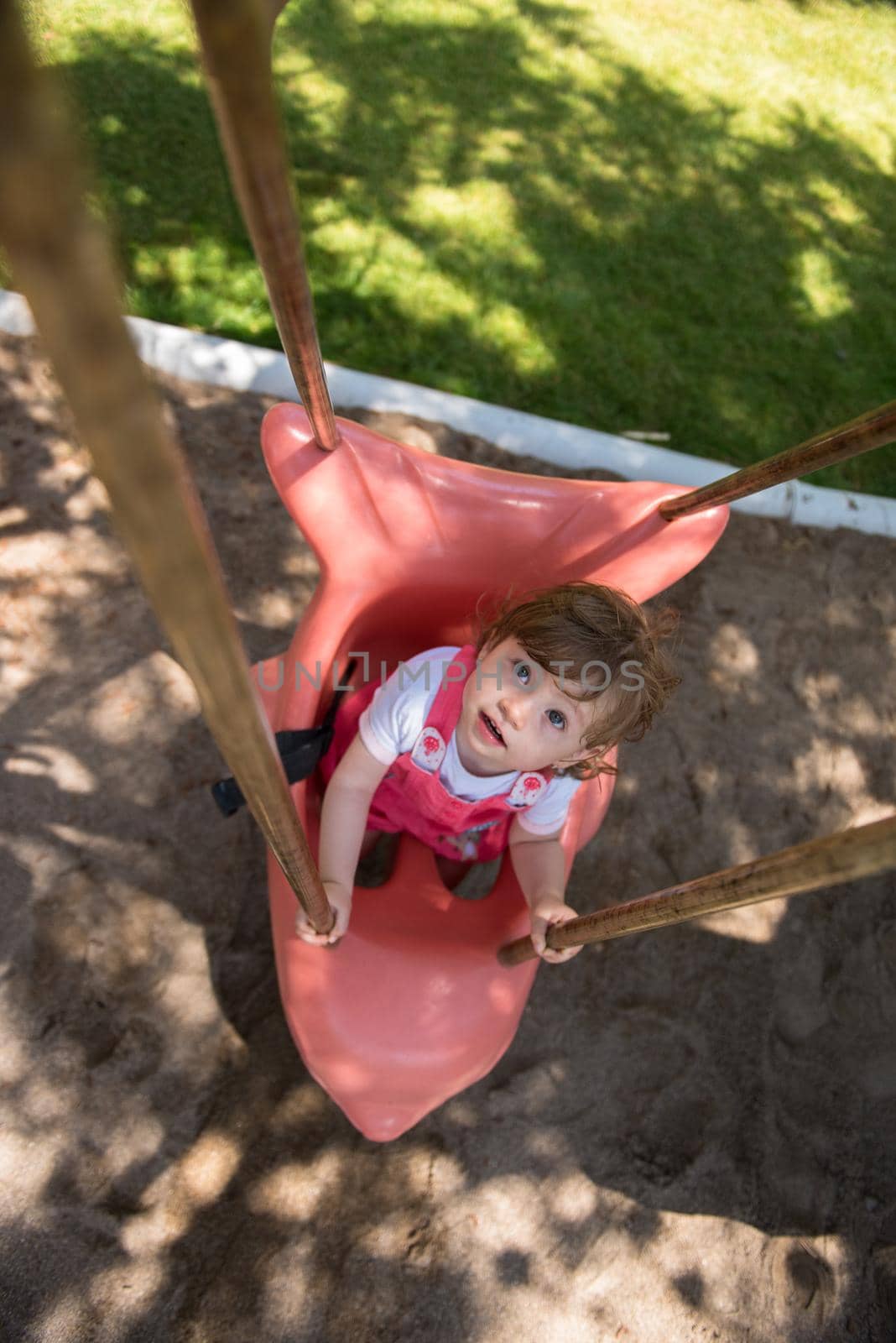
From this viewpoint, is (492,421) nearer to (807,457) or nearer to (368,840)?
(368,840)

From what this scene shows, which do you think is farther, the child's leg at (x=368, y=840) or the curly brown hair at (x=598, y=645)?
the child's leg at (x=368, y=840)

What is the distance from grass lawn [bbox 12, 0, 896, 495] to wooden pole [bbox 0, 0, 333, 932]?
196 centimetres

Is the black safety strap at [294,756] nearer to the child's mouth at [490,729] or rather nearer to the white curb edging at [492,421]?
the child's mouth at [490,729]

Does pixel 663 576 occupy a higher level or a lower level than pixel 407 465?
lower

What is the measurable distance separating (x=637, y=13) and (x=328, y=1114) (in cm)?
363

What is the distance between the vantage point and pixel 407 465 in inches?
53.2

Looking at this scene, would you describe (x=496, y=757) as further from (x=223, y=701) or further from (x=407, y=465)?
(x=223, y=701)

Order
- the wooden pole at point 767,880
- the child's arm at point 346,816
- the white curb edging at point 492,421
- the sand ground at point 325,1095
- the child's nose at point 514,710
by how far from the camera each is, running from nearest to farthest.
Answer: the wooden pole at point 767,880, the child's nose at point 514,710, the child's arm at point 346,816, the sand ground at point 325,1095, the white curb edging at point 492,421

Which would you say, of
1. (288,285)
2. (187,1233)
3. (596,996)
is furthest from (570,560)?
(187,1233)

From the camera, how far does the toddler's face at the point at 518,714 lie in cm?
117

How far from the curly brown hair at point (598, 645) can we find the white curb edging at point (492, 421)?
0.97 metres

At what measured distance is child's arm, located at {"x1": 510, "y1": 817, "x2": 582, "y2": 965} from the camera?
1.28 metres

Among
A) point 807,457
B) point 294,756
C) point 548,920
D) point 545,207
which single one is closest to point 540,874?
point 548,920

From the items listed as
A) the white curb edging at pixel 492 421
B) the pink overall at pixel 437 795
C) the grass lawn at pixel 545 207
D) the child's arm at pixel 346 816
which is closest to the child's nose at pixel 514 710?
the pink overall at pixel 437 795
